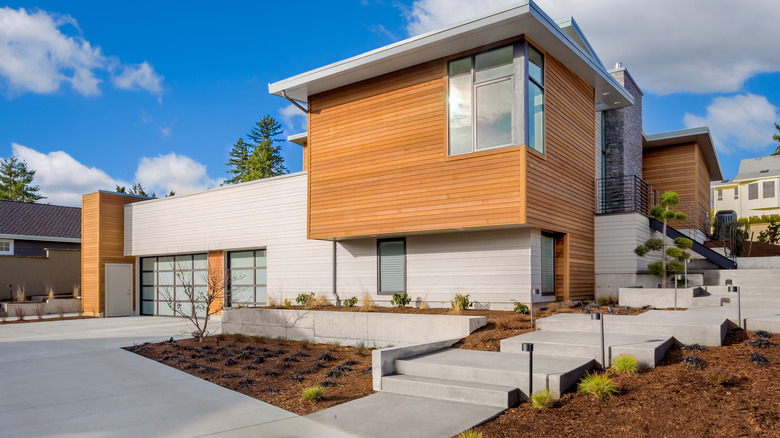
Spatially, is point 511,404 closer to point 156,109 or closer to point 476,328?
point 476,328

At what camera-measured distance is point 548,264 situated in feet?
37.8

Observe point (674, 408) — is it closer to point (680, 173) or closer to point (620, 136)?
point (620, 136)

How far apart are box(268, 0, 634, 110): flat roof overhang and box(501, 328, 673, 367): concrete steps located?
18.6 ft

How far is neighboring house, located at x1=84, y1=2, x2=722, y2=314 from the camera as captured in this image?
10.2 m

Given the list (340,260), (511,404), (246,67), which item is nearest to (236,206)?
(340,260)

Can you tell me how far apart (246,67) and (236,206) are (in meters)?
6.30

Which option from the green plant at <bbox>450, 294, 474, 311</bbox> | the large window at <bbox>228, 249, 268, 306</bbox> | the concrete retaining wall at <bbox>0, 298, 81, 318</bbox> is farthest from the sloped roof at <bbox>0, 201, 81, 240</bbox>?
the green plant at <bbox>450, 294, 474, 311</bbox>

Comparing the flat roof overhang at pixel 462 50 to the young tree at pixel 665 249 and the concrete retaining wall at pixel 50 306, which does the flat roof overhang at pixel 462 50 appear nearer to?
the young tree at pixel 665 249

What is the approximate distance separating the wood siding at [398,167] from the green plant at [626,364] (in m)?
4.28

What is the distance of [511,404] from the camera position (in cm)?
525

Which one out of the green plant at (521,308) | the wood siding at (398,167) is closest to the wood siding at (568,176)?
the wood siding at (398,167)

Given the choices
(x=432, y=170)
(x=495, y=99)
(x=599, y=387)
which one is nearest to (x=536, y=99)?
(x=495, y=99)

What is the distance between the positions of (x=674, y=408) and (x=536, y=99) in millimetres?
7253

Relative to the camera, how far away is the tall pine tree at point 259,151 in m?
43.6
